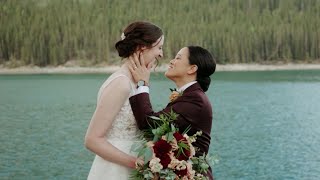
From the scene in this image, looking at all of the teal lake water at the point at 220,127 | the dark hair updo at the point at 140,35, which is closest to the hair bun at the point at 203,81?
the dark hair updo at the point at 140,35

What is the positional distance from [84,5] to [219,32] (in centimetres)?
804

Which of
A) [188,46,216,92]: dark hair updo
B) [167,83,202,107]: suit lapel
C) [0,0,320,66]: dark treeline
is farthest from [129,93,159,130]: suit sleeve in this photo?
[0,0,320,66]: dark treeline

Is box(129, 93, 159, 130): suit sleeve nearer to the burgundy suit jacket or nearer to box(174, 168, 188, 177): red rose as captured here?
the burgundy suit jacket

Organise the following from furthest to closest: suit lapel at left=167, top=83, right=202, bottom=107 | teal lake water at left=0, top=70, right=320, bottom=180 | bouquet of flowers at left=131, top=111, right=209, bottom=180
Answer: teal lake water at left=0, top=70, right=320, bottom=180 < suit lapel at left=167, top=83, right=202, bottom=107 < bouquet of flowers at left=131, top=111, right=209, bottom=180

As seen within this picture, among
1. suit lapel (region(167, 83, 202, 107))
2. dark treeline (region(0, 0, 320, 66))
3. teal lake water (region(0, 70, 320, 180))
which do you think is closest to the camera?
suit lapel (region(167, 83, 202, 107))

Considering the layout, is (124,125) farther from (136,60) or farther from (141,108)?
(136,60)

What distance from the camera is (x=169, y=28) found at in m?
38.3

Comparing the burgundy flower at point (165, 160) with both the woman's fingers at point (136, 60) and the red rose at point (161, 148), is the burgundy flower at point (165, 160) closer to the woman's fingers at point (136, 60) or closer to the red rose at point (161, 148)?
the red rose at point (161, 148)

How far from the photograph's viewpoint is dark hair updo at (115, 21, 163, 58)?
190 cm

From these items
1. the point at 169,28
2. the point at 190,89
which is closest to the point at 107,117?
the point at 190,89

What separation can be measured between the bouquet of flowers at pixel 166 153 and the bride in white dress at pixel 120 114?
0.06m

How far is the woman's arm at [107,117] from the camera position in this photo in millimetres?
1856

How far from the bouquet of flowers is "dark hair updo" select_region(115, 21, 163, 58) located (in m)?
0.21

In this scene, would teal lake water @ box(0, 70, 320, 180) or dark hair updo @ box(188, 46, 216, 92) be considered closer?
dark hair updo @ box(188, 46, 216, 92)
